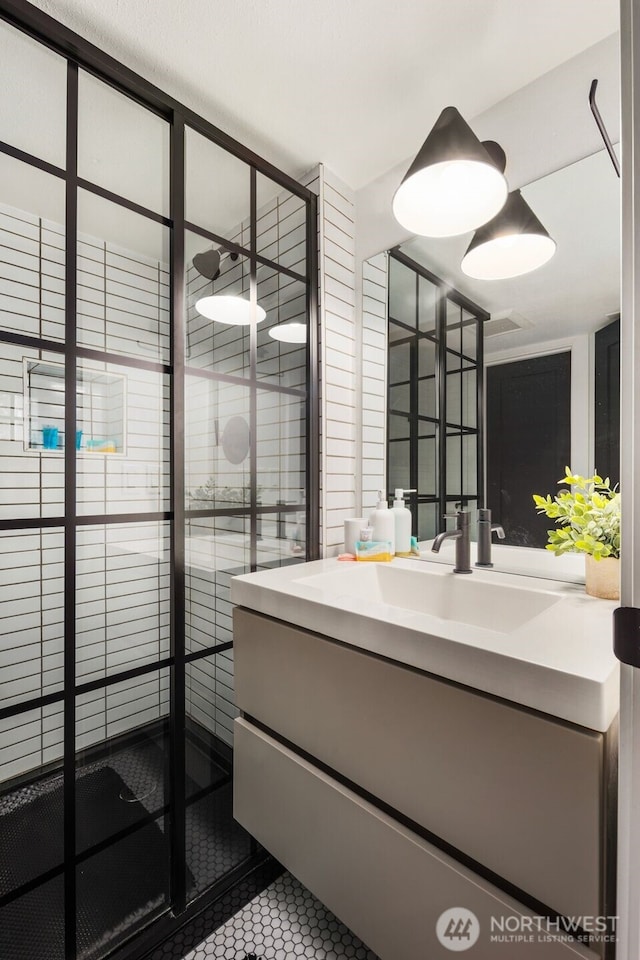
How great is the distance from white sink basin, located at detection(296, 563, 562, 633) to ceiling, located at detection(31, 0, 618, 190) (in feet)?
4.66

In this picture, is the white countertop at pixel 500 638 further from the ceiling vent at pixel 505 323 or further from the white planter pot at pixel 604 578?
the ceiling vent at pixel 505 323

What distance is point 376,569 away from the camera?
1500 millimetres

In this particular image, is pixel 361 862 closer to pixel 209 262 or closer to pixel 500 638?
pixel 500 638

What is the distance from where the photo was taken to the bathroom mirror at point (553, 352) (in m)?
1.18

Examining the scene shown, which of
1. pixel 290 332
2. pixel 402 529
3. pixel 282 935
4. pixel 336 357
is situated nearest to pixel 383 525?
pixel 402 529

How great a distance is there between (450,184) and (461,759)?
51.6 inches

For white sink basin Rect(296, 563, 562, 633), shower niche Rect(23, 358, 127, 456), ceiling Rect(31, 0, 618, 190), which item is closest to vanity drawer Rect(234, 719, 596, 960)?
white sink basin Rect(296, 563, 562, 633)

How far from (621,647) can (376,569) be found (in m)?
0.95

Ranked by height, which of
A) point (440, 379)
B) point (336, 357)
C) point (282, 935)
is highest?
point (336, 357)

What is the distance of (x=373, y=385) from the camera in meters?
1.78

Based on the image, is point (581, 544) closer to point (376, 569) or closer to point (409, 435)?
point (376, 569)

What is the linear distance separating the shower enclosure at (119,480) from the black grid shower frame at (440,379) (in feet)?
1.66

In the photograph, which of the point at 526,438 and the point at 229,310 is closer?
the point at 526,438

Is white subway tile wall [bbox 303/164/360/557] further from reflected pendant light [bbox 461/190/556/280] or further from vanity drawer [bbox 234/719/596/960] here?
vanity drawer [bbox 234/719/596/960]
